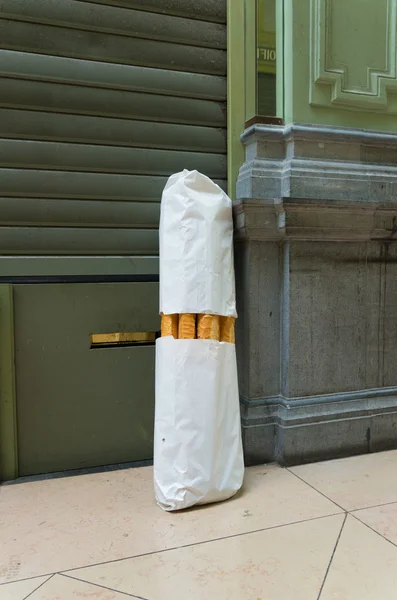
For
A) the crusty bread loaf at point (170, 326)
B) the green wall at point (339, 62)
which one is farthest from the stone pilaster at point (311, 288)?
the crusty bread loaf at point (170, 326)

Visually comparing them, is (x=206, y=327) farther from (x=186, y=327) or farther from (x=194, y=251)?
(x=194, y=251)

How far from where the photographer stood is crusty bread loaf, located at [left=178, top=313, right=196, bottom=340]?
7.15 feet

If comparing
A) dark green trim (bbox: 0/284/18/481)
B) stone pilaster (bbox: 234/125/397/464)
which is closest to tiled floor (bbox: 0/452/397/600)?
dark green trim (bbox: 0/284/18/481)

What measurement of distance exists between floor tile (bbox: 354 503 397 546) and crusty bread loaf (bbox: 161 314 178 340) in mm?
1179

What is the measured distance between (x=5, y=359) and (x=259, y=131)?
6.22ft

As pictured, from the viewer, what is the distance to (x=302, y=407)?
260cm

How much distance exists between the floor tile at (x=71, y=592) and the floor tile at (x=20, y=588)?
0.09 feet

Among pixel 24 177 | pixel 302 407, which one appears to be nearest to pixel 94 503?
pixel 302 407

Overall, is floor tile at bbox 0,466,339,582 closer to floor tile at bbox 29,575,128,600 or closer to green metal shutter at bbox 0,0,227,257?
floor tile at bbox 29,575,128,600

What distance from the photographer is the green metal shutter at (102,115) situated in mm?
2383

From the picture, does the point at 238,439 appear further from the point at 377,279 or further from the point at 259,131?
the point at 259,131

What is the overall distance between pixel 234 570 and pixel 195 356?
2.92ft

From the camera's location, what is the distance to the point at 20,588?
1.57 metres

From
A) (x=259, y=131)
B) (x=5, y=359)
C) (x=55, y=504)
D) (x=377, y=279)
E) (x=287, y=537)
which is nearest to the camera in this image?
(x=287, y=537)
